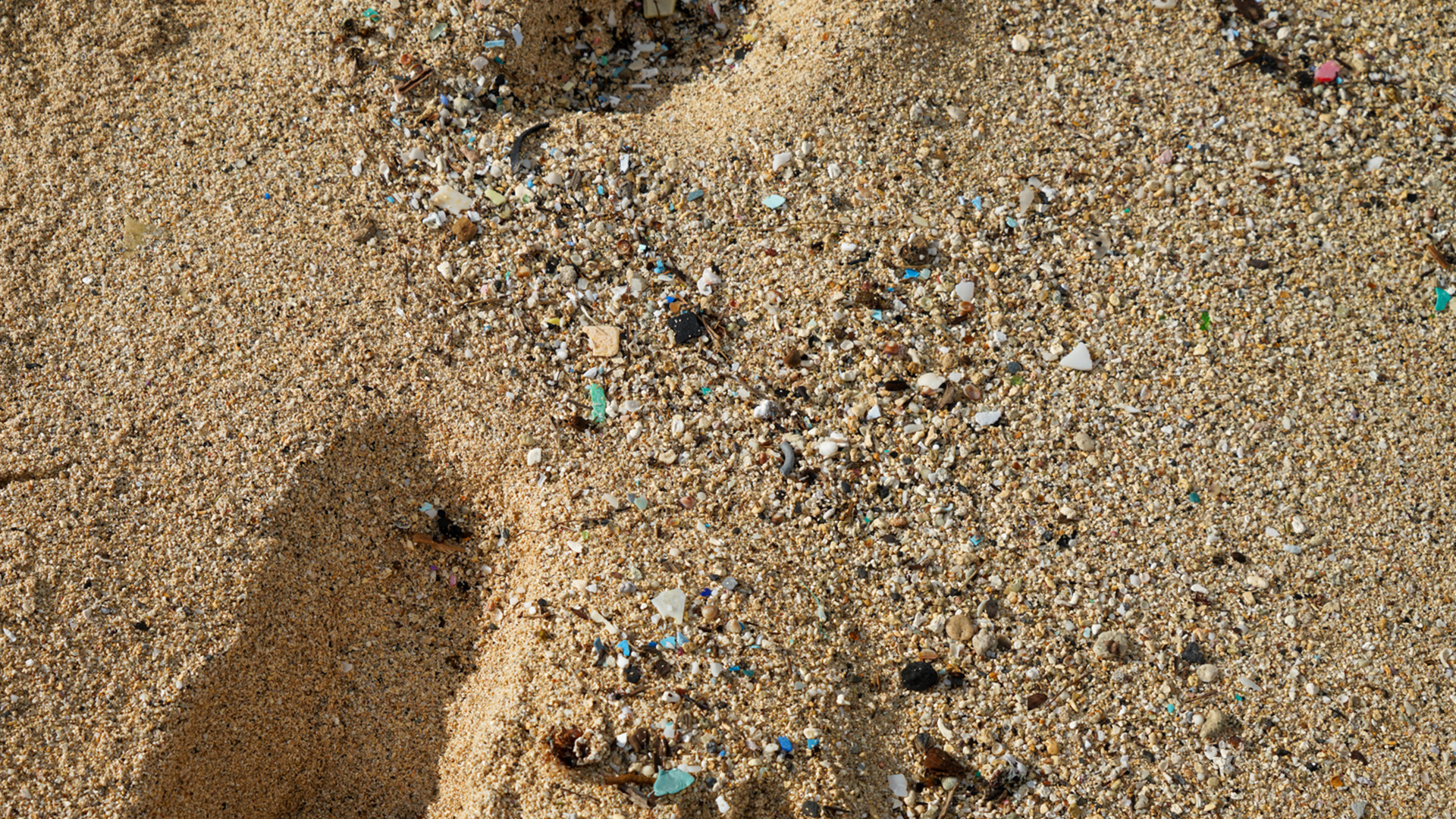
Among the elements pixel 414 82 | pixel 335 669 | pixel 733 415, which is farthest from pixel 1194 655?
pixel 414 82

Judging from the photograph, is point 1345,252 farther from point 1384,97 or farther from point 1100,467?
point 1100,467

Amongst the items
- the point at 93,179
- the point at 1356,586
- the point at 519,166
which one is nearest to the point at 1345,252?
the point at 1356,586

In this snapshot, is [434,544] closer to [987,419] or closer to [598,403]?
[598,403]

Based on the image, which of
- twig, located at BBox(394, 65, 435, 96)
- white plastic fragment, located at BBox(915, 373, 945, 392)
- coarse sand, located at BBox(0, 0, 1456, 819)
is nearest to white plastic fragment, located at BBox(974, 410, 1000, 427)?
coarse sand, located at BBox(0, 0, 1456, 819)

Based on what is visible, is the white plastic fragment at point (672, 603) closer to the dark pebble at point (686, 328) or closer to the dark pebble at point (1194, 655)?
the dark pebble at point (686, 328)

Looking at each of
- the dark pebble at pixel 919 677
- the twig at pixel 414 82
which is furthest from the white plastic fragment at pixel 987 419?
the twig at pixel 414 82

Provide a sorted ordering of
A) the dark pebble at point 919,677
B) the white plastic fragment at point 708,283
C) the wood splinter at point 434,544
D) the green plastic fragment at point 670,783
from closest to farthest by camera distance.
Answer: the green plastic fragment at point 670,783, the dark pebble at point 919,677, the wood splinter at point 434,544, the white plastic fragment at point 708,283
